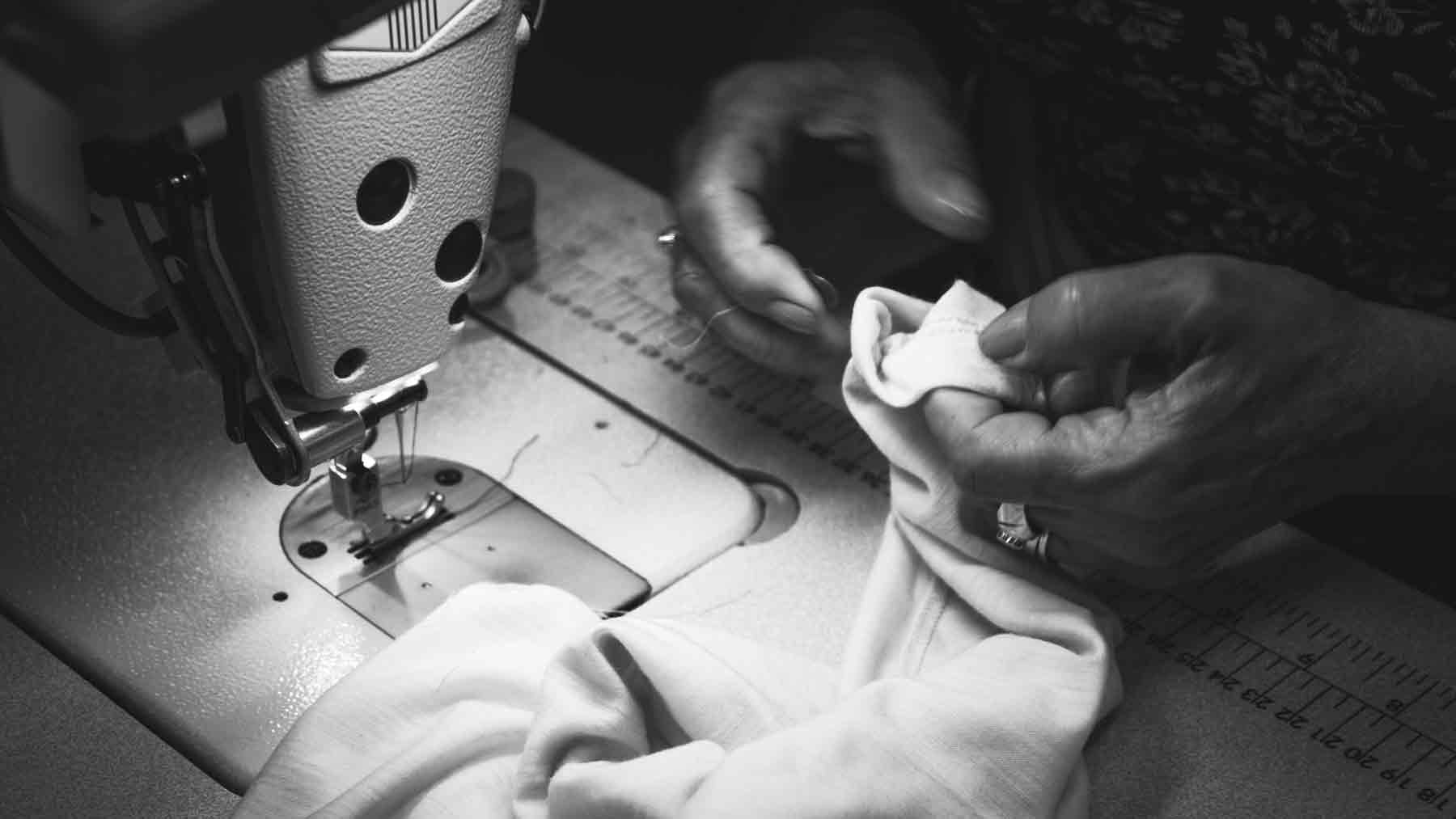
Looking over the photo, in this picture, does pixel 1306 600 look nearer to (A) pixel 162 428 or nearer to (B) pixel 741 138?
(B) pixel 741 138

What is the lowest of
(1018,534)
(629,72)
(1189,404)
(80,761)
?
(629,72)

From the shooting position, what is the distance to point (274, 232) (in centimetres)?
89

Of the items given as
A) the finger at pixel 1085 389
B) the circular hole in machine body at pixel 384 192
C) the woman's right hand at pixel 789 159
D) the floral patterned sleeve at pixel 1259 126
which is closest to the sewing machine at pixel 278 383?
the circular hole in machine body at pixel 384 192

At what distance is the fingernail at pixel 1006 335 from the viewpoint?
3.40ft

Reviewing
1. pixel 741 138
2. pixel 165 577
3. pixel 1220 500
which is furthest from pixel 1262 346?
pixel 165 577

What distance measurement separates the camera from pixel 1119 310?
1006mm

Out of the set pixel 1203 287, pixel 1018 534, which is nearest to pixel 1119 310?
pixel 1203 287

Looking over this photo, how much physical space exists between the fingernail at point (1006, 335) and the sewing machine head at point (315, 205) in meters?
0.31

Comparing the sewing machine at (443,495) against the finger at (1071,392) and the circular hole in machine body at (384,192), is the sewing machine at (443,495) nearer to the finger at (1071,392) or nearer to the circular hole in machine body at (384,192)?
the circular hole in machine body at (384,192)

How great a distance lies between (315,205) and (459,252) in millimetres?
122

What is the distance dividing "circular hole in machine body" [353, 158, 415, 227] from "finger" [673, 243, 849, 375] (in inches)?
14.6

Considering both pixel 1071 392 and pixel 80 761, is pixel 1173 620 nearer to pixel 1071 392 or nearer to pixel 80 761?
pixel 1071 392

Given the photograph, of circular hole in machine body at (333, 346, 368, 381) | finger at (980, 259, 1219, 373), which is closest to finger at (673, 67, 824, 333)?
finger at (980, 259, 1219, 373)

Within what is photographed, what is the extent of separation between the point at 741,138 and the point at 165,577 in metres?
0.52
